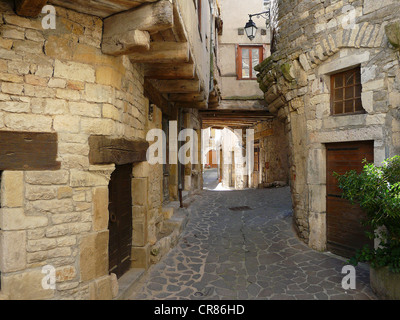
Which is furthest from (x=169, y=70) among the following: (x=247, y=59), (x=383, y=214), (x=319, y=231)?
(x=247, y=59)

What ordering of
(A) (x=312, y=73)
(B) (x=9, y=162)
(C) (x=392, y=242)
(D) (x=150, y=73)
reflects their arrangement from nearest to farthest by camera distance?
(B) (x=9, y=162) → (C) (x=392, y=242) → (D) (x=150, y=73) → (A) (x=312, y=73)

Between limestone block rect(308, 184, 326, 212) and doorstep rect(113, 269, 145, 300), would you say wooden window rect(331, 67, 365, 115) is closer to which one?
limestone block rect(308, 184, 326, 212)

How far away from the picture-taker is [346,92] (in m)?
4.88

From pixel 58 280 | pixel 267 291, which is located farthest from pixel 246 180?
pixel 58 280

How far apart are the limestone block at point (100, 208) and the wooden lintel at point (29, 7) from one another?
187 centimetres

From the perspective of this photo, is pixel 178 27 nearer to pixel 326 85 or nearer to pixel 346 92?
pixel 326 85

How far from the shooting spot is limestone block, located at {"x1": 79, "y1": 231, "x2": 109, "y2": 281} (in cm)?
286

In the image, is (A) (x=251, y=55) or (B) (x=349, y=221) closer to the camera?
(B) (x=349, y=221)

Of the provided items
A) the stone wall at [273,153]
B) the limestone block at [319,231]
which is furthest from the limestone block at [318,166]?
the stone wall at [273,153]

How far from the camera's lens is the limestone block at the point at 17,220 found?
2521mm

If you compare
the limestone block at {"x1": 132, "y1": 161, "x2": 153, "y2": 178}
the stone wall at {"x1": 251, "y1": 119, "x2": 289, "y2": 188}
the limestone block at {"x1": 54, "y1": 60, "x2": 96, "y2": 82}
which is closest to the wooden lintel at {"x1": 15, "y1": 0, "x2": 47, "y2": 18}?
the limestone block at {"x1": 54, "y1": 60, "x2": 96, "y2": 82}

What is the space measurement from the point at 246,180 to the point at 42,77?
53.6 feet

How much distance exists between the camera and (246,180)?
18.1 meters

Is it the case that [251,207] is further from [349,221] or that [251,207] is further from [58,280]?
[58,280]
